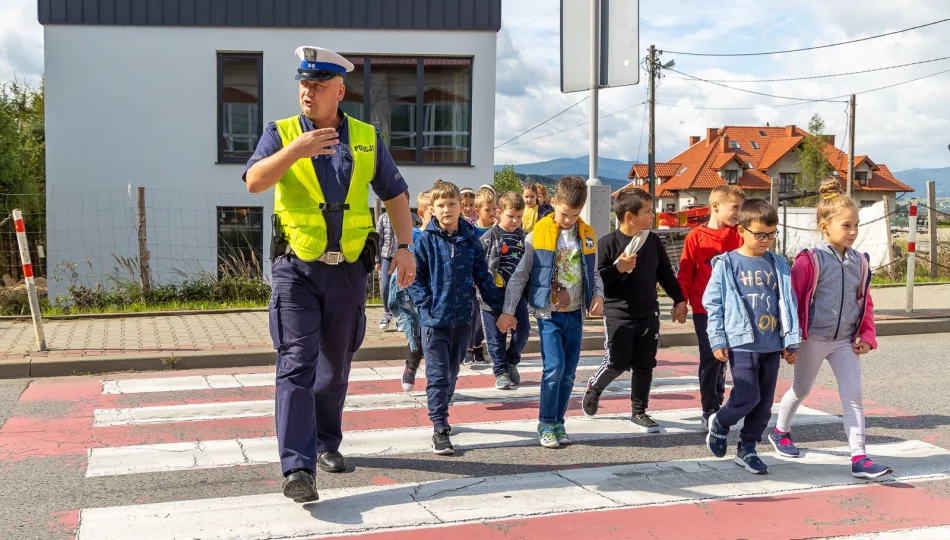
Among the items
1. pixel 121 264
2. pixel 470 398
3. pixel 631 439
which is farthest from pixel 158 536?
pixel 121 264

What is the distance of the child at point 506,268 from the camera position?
24.6 ft

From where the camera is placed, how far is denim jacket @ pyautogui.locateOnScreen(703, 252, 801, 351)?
519cm

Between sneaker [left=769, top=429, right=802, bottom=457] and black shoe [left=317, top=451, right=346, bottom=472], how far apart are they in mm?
2638

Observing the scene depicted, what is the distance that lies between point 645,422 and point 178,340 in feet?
18.1

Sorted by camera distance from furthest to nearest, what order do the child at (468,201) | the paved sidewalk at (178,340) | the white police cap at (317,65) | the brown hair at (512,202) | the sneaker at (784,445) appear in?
1. the paved sidewalk at (178,340)
2. the child at (468,201)
3. the brown hair at (512,202)
4. the sneaker at (784,445)
5. the white police cap at (317,65)

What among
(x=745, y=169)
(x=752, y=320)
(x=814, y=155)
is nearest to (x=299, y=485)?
(x=752, y=320)

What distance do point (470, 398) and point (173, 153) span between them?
11.1m

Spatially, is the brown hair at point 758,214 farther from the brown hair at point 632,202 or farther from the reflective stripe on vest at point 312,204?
the reflective stripe on vest at point 312,204

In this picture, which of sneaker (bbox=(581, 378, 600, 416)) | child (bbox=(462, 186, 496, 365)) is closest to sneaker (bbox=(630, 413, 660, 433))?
sneaker (bbox=(581, 378, 600, 416))

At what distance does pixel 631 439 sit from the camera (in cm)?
607

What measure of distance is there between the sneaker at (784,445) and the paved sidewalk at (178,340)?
4.52 metres

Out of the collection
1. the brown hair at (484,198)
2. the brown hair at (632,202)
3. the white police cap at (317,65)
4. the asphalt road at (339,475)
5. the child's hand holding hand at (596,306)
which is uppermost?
the white police cap at (317,65)

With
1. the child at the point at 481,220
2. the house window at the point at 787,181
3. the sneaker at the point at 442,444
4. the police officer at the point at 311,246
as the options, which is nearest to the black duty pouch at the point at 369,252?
the police officer at the point at 311,246

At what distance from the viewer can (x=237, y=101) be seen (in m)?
16.9
